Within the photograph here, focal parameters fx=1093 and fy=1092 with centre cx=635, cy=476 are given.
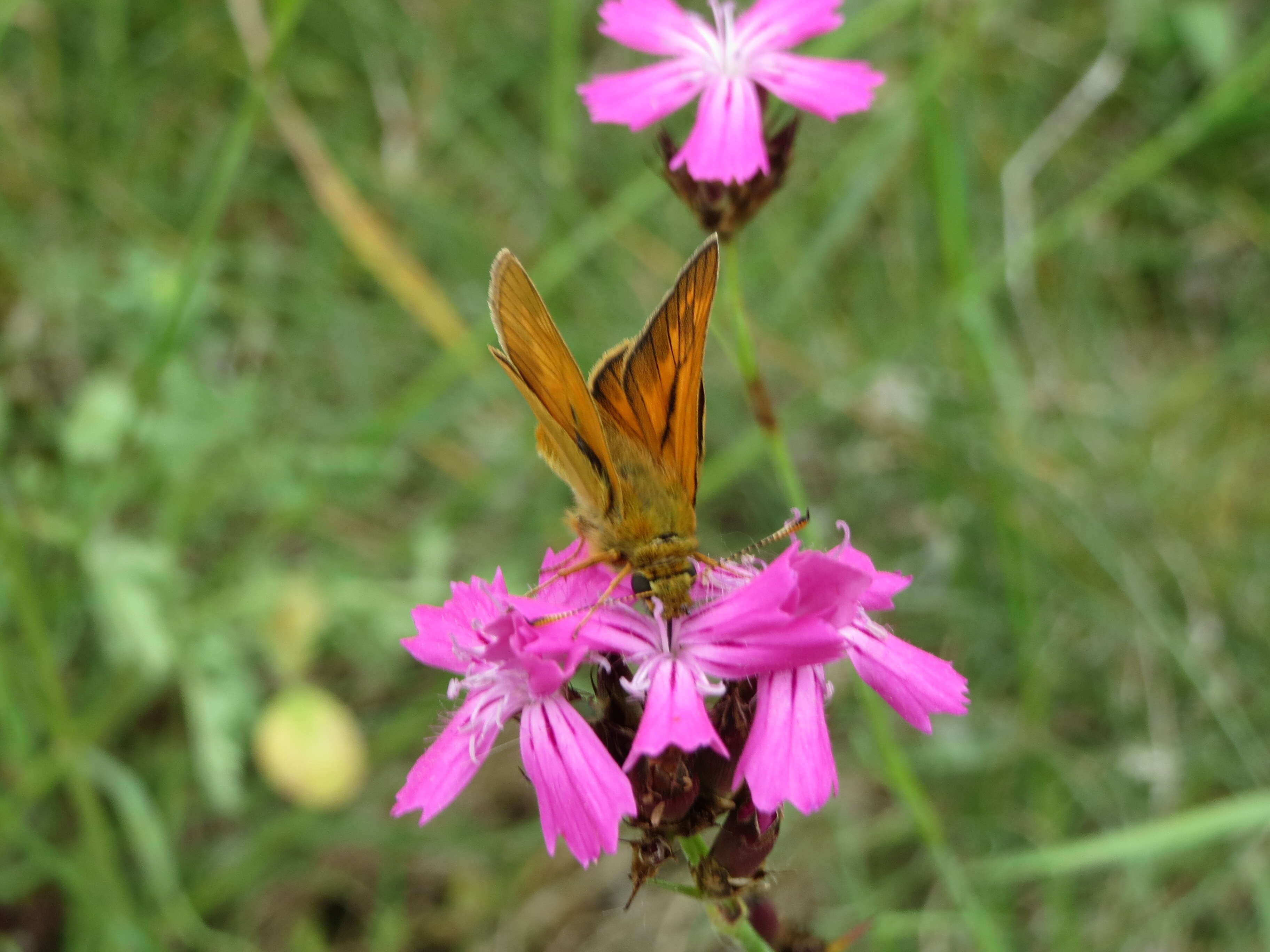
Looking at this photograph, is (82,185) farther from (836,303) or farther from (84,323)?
(836,303)

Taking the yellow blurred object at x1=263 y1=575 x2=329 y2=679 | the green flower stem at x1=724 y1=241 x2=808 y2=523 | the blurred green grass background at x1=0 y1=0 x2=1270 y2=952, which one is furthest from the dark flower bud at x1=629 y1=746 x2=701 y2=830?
the yellow blurred object at x1=263 y1=575 x2=329 y2=679

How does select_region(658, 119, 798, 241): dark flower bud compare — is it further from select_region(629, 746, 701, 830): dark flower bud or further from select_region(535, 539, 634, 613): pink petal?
select_region(629, 746, 701, 830): dark flower bud

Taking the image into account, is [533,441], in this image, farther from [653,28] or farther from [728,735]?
[728,735]

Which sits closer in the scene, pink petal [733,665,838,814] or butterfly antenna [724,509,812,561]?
pink petal [733,665,838,814]

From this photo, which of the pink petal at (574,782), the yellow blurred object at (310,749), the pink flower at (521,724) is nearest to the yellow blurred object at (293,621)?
the yellow blurred object at (310,749)

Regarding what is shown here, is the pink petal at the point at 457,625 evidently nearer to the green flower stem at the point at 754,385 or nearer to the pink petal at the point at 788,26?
the green flower stem at the point at 754,385

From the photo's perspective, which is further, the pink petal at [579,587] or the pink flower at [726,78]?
the pink flower at [726,78]

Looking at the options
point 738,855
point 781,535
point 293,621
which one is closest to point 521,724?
point 738,855
